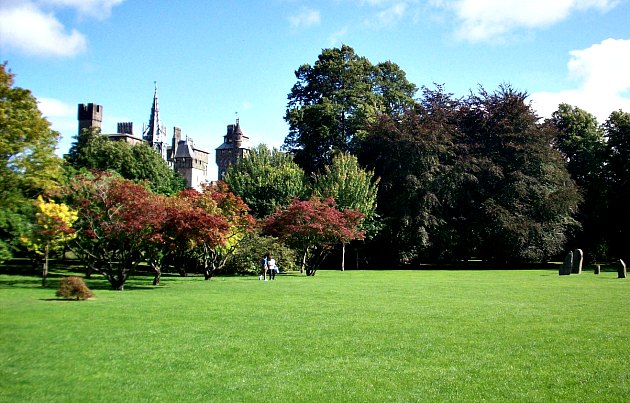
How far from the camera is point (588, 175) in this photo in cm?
5519

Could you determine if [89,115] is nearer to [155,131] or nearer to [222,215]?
[155,131]

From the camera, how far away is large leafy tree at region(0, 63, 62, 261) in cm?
2228

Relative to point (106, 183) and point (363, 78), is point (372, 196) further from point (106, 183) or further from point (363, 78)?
point (106, 183)

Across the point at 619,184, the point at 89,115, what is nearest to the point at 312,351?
the point at 619,184

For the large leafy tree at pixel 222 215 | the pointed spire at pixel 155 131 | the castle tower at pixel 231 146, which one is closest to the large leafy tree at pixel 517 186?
the large leafy tree at pixel 222 215

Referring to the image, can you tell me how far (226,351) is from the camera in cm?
1076

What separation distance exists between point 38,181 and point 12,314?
34.1 ft

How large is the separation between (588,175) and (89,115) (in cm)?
7158

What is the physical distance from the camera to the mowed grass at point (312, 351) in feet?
27.1

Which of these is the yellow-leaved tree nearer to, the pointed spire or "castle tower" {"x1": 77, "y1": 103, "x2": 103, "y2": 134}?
"castle tower" {"x1": 77, "y1": 103, "x2": 103, "y2": 134}

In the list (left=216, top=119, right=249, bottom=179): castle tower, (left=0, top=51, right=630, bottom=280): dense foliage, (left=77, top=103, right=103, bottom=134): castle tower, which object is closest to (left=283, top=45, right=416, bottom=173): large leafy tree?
(left=0, top=51, right=630, bottom=280): dense foliage

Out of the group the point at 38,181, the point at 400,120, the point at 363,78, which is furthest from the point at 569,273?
the point at 38,181

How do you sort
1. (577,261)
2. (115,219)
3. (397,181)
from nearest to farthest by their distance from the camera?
1. (115,219)
2. (577,261)
3. (397,181)

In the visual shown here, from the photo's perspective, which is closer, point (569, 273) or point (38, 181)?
point (38, 181)
